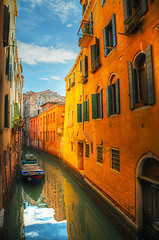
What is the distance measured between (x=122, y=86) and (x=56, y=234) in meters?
6.69

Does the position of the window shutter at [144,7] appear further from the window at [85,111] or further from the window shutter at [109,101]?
the window at [85,111]

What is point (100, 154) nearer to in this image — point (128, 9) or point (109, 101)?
point (109, 101)

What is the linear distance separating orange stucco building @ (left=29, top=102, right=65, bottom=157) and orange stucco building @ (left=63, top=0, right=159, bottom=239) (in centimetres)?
1232

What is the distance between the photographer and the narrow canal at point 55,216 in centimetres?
706

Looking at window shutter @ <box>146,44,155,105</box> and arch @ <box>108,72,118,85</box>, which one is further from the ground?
arch @ <box>108,72,118,85</box>

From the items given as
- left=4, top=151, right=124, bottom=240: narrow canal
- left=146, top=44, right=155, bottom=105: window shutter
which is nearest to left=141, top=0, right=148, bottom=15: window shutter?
left=146, top=44, right=155, bottom=105: window shutter

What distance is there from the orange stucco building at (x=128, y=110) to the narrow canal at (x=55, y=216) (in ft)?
3.91

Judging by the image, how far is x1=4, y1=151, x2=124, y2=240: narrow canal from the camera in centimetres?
706

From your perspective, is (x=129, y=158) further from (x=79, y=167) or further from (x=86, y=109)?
(x=79, y=167)

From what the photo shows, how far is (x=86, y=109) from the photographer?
12023 mm

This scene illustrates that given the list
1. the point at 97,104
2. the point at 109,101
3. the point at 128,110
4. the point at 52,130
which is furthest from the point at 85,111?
the point at 52,130

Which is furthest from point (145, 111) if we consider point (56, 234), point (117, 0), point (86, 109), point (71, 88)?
point (71, 88)

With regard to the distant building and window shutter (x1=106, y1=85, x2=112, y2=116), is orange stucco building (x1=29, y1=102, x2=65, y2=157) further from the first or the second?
window shutter (x1=106, y1=85, x2=112, y2=116)

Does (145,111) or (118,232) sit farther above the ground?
(145,111)
